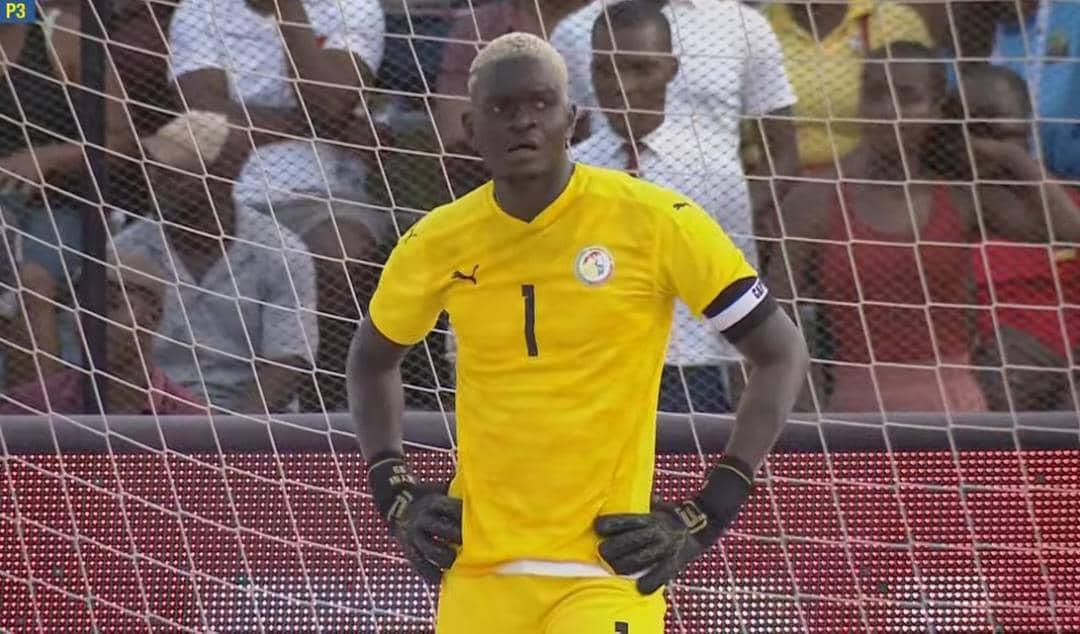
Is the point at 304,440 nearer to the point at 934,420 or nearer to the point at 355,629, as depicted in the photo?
the point at 355,629

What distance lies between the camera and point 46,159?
4.34 meters

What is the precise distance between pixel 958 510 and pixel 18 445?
2217mm

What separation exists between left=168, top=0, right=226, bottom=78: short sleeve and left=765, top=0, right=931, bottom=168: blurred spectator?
1357 mm

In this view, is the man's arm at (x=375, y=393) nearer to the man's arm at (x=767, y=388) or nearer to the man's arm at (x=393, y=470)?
the man's arm at (x=393, y=470)

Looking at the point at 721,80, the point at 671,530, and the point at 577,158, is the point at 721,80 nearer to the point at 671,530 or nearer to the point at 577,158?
the point at 577,158

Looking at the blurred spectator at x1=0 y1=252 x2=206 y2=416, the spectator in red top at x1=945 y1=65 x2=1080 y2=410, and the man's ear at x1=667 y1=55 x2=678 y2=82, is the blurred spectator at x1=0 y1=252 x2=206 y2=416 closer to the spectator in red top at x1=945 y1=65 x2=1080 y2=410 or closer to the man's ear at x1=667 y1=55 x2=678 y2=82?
the man's ear at x1=667 y1=55 x2=678 y2=82

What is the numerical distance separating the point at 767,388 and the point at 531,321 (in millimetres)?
372

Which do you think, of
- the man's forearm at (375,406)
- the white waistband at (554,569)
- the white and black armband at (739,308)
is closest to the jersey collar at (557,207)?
the white and black armband at (739,308)

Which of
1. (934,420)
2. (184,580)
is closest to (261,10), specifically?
(184,580)

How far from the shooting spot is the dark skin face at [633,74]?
4211 millimetres

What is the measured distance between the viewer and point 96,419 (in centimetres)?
418

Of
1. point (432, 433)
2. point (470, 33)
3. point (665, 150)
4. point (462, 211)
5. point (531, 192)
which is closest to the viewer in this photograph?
point (531, 192)

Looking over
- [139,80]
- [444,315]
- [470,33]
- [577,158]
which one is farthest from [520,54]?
[139,80]

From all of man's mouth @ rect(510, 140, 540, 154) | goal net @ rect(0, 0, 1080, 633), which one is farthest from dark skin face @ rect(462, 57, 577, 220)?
goal net @ rect(0, 0, 1080, 633)
